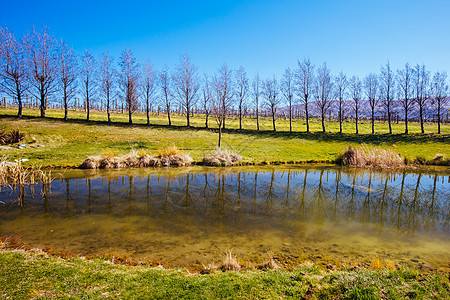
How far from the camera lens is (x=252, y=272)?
4.49 meters

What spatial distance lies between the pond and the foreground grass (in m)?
0.89

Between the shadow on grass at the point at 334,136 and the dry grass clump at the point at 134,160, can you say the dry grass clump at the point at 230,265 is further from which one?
the shadow on grass at the point at 334,136

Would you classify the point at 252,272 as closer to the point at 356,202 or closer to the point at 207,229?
the point at 207,229

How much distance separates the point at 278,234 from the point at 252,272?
243 centimetres

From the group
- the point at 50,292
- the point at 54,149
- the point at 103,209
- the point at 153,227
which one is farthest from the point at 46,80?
the point at 50,292

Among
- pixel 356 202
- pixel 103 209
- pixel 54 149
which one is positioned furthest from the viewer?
pixel 54 149

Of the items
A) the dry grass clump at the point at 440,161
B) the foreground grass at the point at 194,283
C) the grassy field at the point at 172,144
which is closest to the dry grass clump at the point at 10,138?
the grassy field at the point at 172,144

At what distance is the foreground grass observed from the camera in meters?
3.51

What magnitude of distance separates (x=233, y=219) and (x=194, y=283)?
3996 millimetres

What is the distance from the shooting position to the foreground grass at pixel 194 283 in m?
3.51

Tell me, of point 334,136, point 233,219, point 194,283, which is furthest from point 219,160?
point 334,136

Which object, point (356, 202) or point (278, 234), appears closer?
point (278, 234)

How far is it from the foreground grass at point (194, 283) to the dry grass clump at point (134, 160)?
13.0 meters

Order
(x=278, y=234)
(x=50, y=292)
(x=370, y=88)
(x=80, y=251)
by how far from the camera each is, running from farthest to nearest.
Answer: (x=370, y=88)
(x=278, y=234)
(x=80, y=251)
(x=50, y=292)
